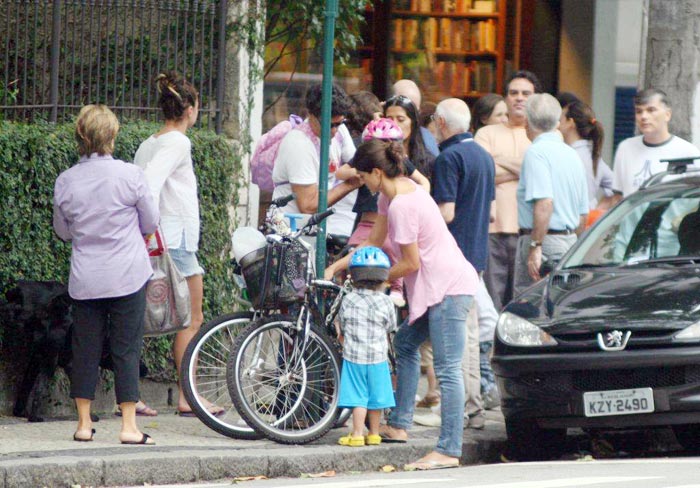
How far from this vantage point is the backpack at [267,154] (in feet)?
35.0

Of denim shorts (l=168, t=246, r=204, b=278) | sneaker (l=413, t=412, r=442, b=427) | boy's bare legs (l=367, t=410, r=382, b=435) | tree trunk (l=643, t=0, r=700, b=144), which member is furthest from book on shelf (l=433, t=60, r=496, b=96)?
boy's bare legs (l=367, t=410, r=382, b=435)

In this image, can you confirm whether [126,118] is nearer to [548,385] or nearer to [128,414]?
[128,414]

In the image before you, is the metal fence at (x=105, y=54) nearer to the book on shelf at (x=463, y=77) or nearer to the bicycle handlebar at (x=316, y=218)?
the bicycle handlebar at (x=316, y=218)

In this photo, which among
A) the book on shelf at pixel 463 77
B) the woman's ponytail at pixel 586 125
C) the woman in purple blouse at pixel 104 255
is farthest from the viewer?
the book on shelf at pixel 463 77

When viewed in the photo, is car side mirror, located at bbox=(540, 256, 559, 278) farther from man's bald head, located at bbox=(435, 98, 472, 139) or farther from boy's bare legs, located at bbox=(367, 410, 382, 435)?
boy's bare legs, located at bbox=(367, 410, 382, 435)

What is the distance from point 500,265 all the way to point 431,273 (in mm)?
2939

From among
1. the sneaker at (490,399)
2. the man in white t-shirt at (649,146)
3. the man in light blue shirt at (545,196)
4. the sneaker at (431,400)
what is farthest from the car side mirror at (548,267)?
the man in white t-shirt at (649,146)

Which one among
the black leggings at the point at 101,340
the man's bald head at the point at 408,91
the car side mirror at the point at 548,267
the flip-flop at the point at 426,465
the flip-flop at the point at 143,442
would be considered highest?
the man's bald head at the point at 408,91

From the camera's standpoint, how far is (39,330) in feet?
30.5

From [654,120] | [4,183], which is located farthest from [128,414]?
[654,120]

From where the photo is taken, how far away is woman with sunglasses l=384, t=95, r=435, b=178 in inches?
396

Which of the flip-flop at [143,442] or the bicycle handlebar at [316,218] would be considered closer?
the flip-flop at [143,442]

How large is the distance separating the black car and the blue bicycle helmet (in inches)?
35.8

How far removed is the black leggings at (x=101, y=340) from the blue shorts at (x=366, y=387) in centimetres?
116
